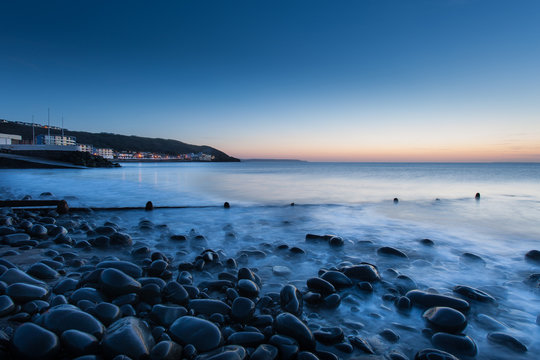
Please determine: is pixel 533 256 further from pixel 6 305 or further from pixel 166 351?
pixel 6 305

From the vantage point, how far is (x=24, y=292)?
2646mm

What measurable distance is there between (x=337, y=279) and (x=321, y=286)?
0.33 metres

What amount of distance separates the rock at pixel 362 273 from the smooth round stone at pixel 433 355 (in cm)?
144

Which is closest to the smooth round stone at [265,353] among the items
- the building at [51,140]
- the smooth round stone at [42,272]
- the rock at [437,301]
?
the rock at [437,301]

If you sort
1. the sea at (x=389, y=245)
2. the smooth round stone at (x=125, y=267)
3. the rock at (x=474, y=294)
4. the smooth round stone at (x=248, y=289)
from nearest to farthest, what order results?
the sea at (x=389, y=245) < the smooth round stone at (x=248, y=289) < the rock at (x=474, y=294) < the smooth round stone at (x=125, y=267)

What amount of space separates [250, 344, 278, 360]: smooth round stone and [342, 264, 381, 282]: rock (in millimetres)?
1913

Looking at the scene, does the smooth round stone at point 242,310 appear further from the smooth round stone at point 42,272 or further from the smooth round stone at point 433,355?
the smooth round stone at point 42,272

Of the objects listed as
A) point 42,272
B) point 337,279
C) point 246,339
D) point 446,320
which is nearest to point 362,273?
point 337,279

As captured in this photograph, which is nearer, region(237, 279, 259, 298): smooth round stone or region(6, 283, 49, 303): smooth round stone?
region(6, 283, 49, 303): smooth round stone

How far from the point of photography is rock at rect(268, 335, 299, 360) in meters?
2.11

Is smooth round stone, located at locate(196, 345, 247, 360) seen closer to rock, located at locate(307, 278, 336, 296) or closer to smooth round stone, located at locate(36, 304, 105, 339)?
smooth round stone, located at locate(36, 304, 105, 339)

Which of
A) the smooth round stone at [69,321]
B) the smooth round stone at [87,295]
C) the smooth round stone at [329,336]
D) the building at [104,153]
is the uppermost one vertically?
the building at [104,153]

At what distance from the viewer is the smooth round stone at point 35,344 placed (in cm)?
184

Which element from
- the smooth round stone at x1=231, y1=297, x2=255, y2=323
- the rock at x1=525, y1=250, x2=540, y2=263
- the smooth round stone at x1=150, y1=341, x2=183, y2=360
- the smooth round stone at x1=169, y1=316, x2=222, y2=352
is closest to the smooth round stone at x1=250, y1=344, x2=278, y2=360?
the smooth round stone at x1=169, y1=316, x2=222, y2=352
